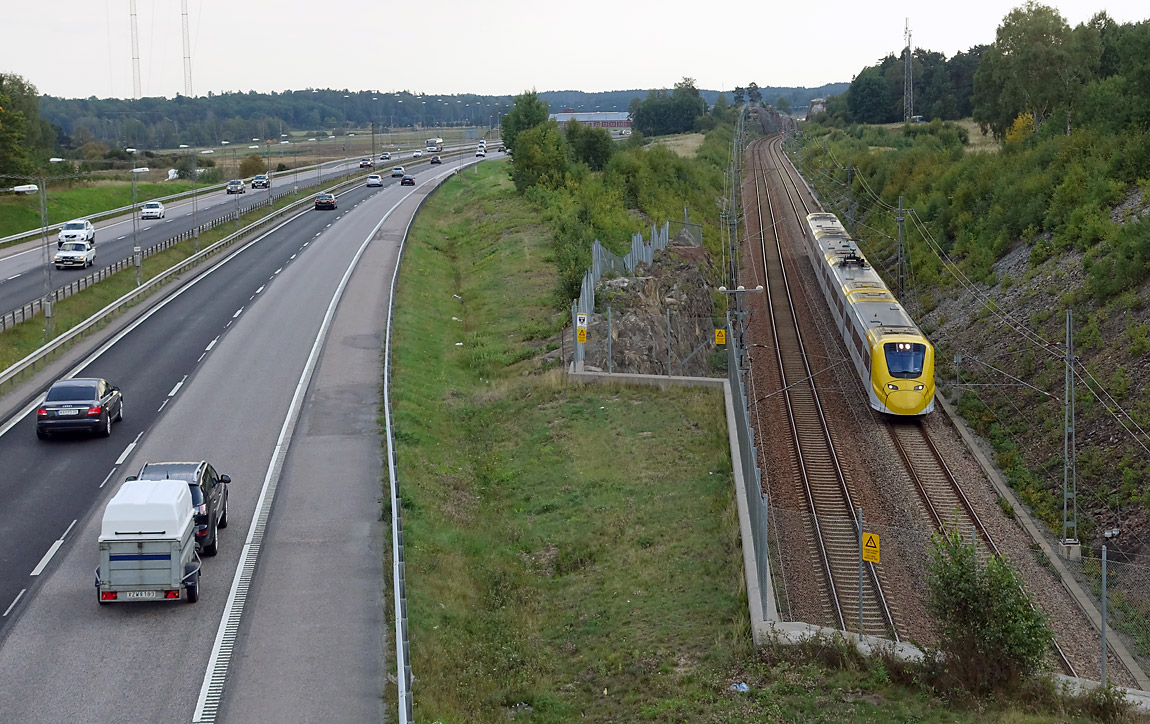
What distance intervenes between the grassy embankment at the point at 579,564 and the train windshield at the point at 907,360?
6079mm

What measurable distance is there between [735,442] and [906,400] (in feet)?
24.5

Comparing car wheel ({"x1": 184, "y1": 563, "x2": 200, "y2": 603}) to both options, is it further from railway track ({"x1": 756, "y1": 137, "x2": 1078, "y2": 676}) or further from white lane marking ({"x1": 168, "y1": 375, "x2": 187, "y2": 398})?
white lane marking ({"x1": 168, "y1": 375, "x2": 187, "y2": 398})

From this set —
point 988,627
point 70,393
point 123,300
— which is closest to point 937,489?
point 988,627

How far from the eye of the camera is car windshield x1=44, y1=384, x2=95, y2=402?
29406 millimetres

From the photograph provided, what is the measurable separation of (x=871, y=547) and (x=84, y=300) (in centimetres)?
3905

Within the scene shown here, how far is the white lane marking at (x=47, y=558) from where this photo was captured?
21.2 meters

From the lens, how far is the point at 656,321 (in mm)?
47781

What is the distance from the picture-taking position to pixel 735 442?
3131 centimetres

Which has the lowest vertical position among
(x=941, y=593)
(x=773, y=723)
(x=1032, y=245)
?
(x=773, y=723)

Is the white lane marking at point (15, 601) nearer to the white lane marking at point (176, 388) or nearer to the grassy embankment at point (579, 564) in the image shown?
the grassy embankment at point (579, 564)

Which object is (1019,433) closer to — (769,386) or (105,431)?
(769,386)

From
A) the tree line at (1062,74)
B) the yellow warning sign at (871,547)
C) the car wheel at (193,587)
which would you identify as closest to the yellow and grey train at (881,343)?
the yellow warning sign at (871,547)

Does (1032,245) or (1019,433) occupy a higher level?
(1032,245)

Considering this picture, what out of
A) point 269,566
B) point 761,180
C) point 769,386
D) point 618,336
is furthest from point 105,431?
point 761,180
